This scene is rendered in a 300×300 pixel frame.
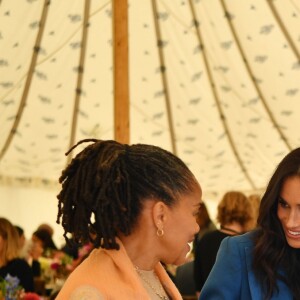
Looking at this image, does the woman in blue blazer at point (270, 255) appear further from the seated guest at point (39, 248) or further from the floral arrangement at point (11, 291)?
the seated guest at point (39, 248)

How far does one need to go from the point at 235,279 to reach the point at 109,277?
0.67 meters

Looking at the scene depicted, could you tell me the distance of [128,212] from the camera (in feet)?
5.32

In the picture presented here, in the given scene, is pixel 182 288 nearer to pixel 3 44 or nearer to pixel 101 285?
pixel 3 44

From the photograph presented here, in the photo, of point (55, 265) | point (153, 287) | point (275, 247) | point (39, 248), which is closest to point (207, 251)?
point (55, 265)

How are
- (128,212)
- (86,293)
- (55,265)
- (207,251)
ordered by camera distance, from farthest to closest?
(55,265)
(207,251)
(128,212)
(86,293)

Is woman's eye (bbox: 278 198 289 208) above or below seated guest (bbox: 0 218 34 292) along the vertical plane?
above

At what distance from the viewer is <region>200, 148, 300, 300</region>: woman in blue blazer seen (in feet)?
6.96

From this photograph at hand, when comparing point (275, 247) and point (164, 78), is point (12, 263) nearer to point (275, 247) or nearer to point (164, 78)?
point (164, 78)

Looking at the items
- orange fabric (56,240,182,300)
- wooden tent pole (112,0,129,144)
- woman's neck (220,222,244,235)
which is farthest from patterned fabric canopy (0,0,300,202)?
orange fabric (56,240,182,300)

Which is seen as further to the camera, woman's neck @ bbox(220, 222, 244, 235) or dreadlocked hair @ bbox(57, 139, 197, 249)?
woman's neck @ bbox(220, 222, 244, 235)

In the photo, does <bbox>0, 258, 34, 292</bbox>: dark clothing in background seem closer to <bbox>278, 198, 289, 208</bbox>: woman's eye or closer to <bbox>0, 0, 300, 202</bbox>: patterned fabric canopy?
<bbox>0, 0, 300, 202</bbox>: patterned fabric canopy

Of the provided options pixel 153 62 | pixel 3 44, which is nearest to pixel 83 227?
pixel 3 44

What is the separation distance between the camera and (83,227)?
64.8 inches

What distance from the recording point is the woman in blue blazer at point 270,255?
212cm
